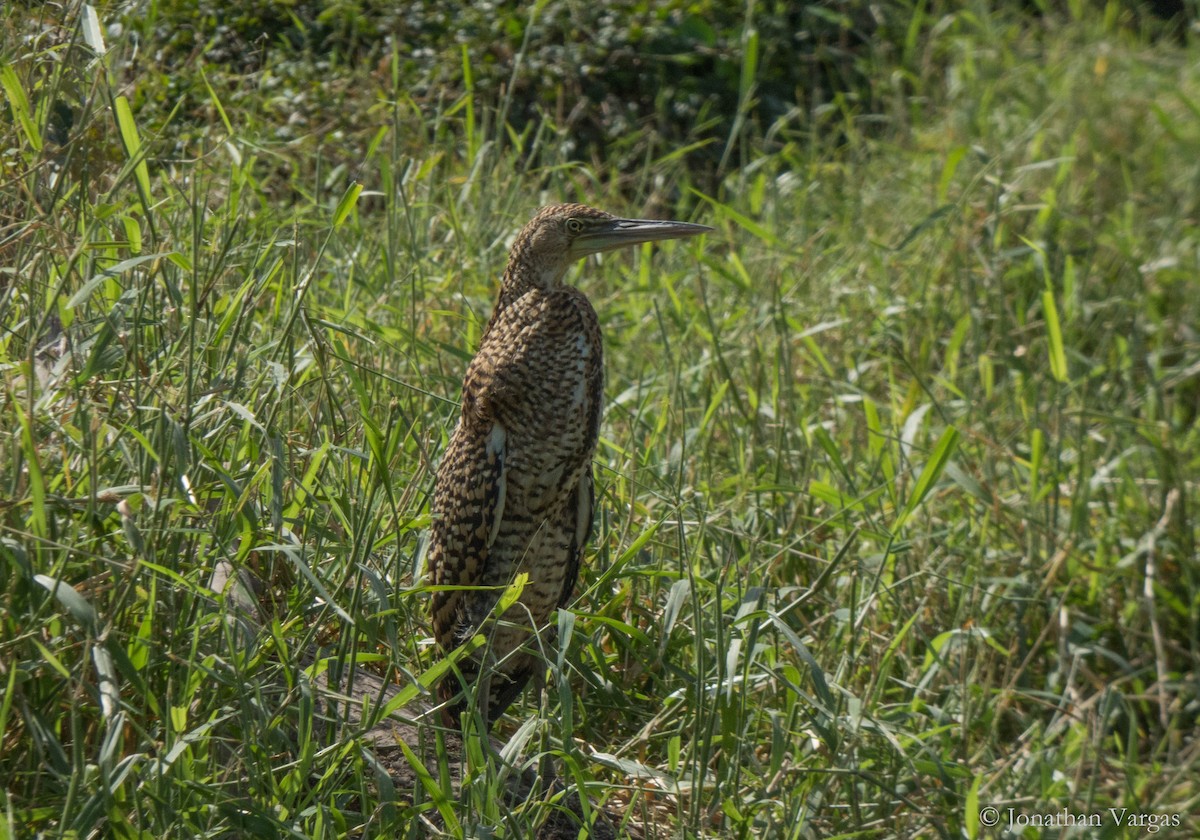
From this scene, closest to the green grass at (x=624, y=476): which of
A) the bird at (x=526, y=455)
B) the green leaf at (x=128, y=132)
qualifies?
the green leaf at (x=128, y=132)

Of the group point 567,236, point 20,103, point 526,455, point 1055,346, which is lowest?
point 1055,346

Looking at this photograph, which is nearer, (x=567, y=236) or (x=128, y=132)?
(x=128, y=132)

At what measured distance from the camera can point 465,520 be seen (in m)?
3.15

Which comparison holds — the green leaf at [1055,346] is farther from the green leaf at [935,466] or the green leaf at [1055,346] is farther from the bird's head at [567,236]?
the bird's head at [567,236]

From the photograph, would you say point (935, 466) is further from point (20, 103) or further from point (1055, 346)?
point (20, 103)

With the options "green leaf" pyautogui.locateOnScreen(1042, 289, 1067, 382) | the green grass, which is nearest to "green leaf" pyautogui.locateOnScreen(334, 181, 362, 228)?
the green grass

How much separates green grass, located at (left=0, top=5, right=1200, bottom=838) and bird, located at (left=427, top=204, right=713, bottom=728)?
0.40ft

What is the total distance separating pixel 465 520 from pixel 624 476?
39cm

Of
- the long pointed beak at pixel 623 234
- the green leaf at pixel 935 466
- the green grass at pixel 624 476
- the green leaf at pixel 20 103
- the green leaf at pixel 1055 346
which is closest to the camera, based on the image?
the green grass at pixel 624 476

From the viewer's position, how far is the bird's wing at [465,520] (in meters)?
3.13

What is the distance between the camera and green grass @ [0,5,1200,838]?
255 centimetres

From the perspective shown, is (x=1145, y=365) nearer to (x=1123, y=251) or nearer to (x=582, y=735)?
(x=1123, y=251)

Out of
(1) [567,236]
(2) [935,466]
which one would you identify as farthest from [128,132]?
(2) [935,466]

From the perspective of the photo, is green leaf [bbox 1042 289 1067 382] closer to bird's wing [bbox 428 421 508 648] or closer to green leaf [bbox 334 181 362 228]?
bird's wing [bbox 428 421 508 648]
